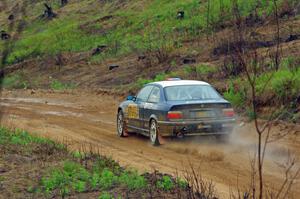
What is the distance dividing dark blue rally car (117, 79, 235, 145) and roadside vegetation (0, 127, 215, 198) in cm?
299

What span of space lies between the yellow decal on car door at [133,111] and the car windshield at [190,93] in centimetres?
129

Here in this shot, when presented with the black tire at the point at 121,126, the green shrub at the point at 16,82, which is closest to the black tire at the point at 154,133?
the black tire at the point at 121,126

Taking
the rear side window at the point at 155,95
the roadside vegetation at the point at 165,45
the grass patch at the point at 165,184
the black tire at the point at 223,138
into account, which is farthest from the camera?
the roadside vegetation at the point at 165,45

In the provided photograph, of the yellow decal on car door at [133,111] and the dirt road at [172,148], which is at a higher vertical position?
the yellow decal on car door at [133,111]

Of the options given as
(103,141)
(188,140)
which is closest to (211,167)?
(188,140)

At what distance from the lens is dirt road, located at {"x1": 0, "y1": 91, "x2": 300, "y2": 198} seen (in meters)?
10.9

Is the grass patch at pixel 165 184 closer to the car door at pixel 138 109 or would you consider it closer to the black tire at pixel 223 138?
the black tire at pixel 223 138

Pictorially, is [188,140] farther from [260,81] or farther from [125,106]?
[260,81]

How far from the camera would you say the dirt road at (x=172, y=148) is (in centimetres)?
1095

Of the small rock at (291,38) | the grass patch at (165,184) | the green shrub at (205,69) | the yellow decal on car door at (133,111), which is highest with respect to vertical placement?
the small rock at (291,38)

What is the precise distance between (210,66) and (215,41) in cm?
488

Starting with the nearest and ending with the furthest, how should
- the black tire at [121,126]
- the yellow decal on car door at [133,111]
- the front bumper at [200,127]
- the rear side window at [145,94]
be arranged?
1. the front bumper at [200,127]
2. the rear side window at [145,94]
3. the yellow decal on car door at [133,111]
4. the black tire at [121,126]

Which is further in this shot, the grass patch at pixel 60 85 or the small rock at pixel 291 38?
the grass patch at pixel 60 85

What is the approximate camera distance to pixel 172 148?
13812 millimetres
